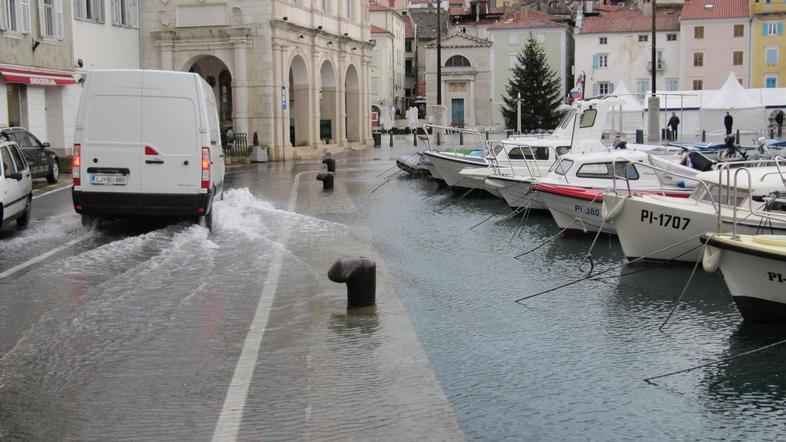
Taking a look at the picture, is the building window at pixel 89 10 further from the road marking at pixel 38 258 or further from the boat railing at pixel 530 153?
the road marking at pixel 38 258

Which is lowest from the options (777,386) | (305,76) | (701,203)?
(777,386)

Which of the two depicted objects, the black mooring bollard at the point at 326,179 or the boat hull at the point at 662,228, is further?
the black mooring bollard at the point at 326,179

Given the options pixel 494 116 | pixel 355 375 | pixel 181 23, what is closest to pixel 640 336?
pixel 355 375

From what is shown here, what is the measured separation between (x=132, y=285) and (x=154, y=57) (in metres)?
32.0

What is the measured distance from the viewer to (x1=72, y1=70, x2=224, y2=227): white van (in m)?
15.0

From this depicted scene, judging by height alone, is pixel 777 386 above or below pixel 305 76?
below

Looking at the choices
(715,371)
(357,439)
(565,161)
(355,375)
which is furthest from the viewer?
(565,161)

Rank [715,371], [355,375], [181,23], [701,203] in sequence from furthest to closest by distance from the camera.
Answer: [181,23]
[701,203]
[715,371]
[355,375]

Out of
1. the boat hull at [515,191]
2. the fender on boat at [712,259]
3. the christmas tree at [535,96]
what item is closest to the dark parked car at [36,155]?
the boat hull at [515,191]

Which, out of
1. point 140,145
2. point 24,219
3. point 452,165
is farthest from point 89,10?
point 140,145

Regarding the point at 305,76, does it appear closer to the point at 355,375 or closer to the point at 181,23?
the point at 181,23

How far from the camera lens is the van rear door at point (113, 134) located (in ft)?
49.1

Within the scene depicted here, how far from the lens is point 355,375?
7992 millimetres

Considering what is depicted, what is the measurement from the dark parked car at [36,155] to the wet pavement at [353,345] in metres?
10.4
